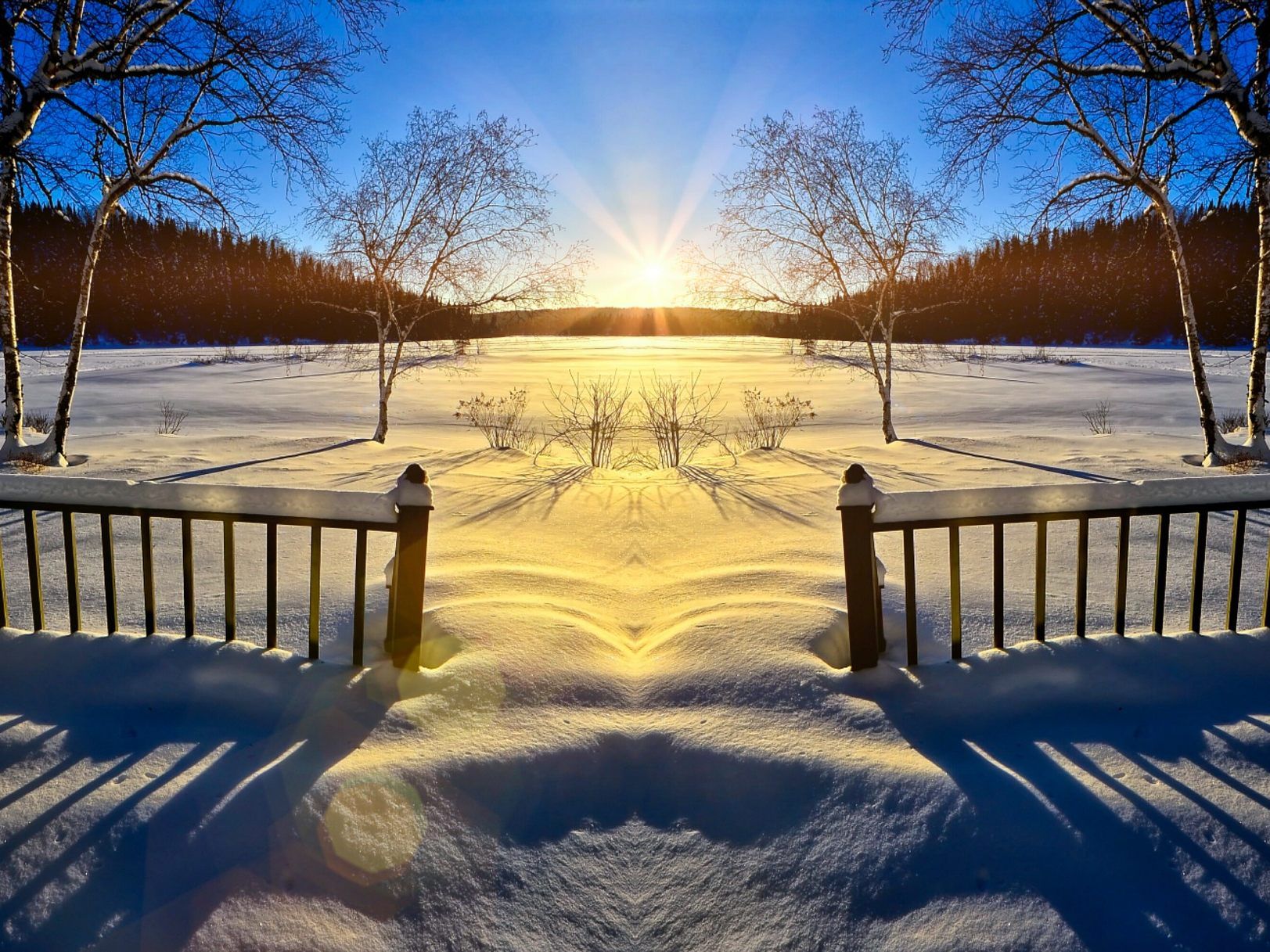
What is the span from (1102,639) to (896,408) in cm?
1872

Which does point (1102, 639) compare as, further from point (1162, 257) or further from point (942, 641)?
point (1162, 257)

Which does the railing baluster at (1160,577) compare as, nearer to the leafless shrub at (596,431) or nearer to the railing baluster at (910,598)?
the railing baluster at (910,598)

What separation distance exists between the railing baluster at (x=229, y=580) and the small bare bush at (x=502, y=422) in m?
9.53

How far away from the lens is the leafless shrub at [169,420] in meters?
15.8

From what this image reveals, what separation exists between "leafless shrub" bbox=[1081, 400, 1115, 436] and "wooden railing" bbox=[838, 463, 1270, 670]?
11.8 metres

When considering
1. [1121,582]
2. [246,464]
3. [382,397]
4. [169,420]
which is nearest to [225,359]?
[169,420]

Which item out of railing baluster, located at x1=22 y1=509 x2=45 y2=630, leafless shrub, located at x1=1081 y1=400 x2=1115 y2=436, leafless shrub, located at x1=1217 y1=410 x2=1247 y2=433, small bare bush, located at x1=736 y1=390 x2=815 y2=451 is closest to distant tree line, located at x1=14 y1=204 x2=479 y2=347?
small bare bush, located at x1=736 y1=390 x2=815 y2=451

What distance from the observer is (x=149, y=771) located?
3258 mm

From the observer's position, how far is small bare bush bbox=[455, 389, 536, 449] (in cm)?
1471

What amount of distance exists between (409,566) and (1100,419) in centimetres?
1858

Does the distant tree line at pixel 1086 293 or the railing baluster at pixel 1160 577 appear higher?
the distant tree line at pixel 1086 293

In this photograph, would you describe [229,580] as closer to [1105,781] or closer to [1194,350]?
[1105,781]

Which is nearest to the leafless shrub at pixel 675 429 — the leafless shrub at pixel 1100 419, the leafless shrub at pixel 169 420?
the leafless shrub at pixel 1100 419

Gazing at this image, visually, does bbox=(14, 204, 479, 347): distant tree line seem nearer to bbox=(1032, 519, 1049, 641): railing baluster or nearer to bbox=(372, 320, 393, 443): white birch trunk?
bbox=(372, 320, 393, 443): white birch trunk
